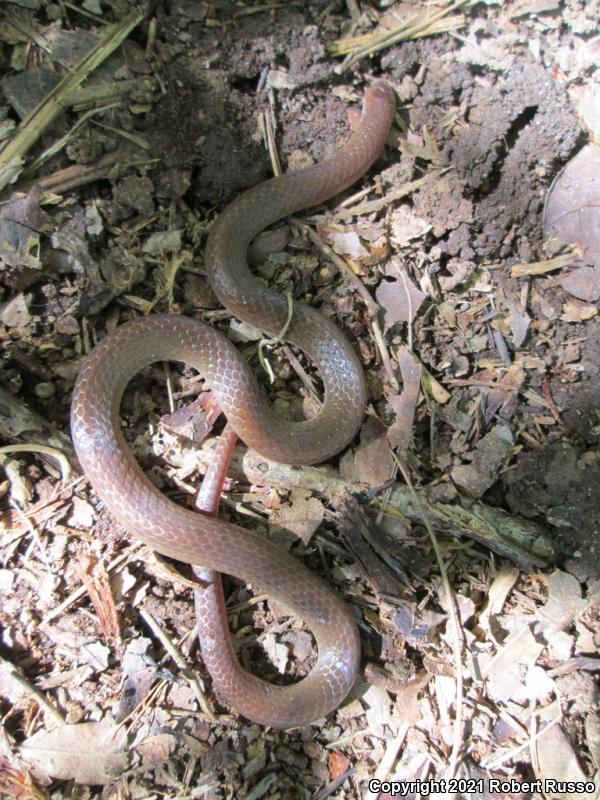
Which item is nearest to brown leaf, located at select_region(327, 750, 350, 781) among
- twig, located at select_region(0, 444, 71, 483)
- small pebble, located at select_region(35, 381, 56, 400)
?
twig, located at select_region(0, 444, 71, 483)

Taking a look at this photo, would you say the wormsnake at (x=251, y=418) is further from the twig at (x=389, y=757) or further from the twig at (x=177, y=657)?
the twig at (x=389, y=757)

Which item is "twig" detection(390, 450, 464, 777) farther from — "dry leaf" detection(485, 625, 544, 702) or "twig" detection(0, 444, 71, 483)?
"twig" detection(0, 444, 71, 483)

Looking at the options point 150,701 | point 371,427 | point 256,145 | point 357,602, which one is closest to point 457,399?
point 371,427

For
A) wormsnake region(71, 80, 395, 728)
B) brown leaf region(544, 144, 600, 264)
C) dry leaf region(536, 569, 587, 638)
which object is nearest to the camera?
wormsnake region(71, 80, 395, 728)

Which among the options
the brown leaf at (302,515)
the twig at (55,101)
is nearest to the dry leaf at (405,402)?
the brown leaf at (302,515)

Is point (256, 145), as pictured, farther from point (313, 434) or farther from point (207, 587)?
point (207, 587)

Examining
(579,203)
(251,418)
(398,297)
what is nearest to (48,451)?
(251,418)
